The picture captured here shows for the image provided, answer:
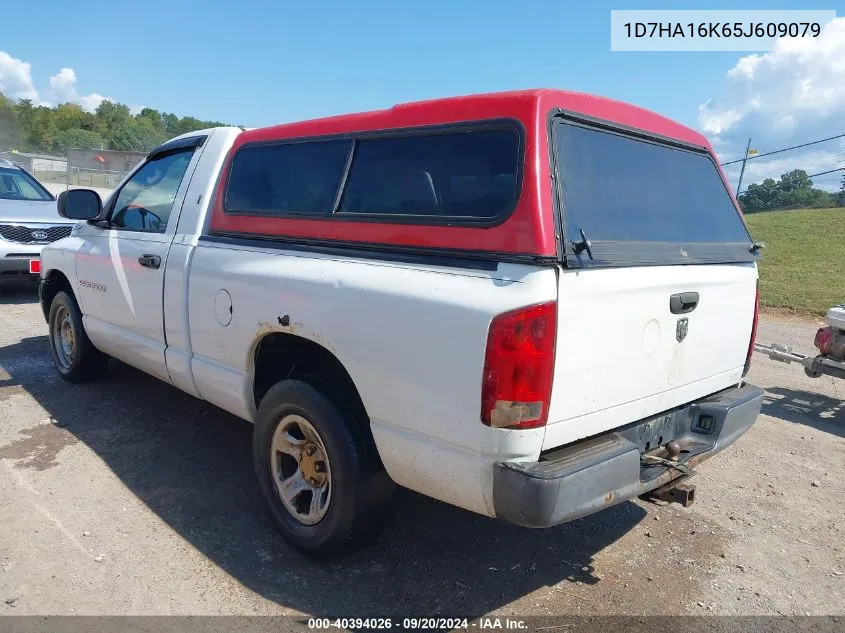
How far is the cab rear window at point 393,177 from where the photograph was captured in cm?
261

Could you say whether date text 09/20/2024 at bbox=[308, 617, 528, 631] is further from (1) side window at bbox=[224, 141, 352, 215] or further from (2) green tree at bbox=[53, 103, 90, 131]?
(2) green tree at bbox=[53, 103, 90, 131]

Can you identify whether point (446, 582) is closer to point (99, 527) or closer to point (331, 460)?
point (331, 460)

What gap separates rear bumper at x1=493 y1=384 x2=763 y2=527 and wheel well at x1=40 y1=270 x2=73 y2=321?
463cm

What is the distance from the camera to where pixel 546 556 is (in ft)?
10.8

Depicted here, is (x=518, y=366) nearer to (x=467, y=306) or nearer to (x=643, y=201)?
(x=467, y=306)

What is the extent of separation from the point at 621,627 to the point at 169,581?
200 cm

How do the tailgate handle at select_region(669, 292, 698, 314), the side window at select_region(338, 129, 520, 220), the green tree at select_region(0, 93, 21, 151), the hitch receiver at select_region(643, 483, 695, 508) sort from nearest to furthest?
1. the side window at select_region(338, 129, 520, 220)
2. the tailgate handle at select_region(669, 292, 698, 314)
3. the hitch receiver at select_region(643, 483, 695, 508)
4. the green tree at select_region(0, 93, 21, 151)

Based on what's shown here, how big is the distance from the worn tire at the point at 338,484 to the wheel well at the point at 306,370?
7 cm

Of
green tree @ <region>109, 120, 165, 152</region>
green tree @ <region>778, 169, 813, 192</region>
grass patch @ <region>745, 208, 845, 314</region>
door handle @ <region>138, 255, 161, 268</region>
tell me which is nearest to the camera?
door handle @ <region>138, 255, 161, 268</region>

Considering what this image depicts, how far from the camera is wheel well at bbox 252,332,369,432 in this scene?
118 inches

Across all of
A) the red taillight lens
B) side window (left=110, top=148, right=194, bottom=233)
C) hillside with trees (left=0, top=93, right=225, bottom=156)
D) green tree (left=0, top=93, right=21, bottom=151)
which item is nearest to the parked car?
side window (left=110, top=148, right=194, bottom=233)

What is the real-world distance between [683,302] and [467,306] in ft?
3.62

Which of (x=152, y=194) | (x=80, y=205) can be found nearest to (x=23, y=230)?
(x=80, y=205)

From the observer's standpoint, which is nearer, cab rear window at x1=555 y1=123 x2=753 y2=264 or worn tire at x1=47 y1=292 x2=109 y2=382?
cab rear window at x1=555 y1=123 x2=753 y2=264
